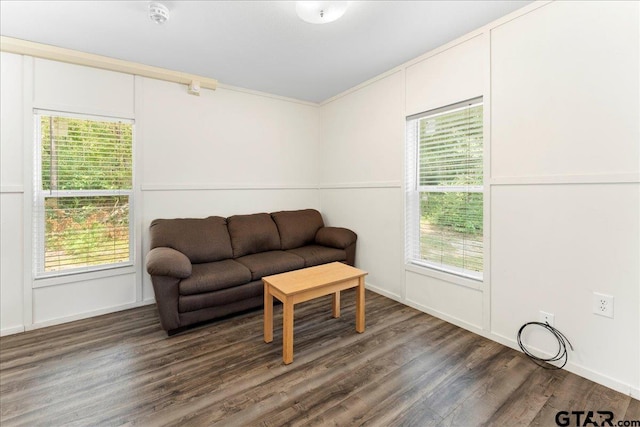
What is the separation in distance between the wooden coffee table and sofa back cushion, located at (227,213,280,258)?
103cm

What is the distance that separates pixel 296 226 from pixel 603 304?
9.52ft

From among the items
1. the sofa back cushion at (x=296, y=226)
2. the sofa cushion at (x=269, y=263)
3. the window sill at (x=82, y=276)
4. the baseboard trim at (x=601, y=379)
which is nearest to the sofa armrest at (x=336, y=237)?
the sofa back cushion at (x=296, y=226)

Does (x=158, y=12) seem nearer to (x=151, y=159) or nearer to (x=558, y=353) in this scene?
(x=151, y=159)

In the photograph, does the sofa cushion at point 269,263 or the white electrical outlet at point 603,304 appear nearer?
the white electrical outlet at point 603,304

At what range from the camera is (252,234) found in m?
3.41

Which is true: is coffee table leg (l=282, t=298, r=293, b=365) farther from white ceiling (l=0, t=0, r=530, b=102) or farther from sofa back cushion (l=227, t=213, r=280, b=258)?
white ceiling (l=0, t=0, r=530, b=102)

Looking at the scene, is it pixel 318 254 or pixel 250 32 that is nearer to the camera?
pixel 250 32

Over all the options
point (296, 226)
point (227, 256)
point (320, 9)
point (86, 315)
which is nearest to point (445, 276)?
point (296, 226)

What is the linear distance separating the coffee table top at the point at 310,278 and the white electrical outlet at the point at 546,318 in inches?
51.6

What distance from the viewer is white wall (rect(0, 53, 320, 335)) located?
99.0 inches

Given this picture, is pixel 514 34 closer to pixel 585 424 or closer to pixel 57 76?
pixel 585 424

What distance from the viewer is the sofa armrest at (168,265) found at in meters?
2.33

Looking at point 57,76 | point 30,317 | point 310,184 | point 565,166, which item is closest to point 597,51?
point 565,166

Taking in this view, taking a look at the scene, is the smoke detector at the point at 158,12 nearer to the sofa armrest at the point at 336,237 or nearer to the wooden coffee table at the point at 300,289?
the wooden coffee table at the point at 300,289
